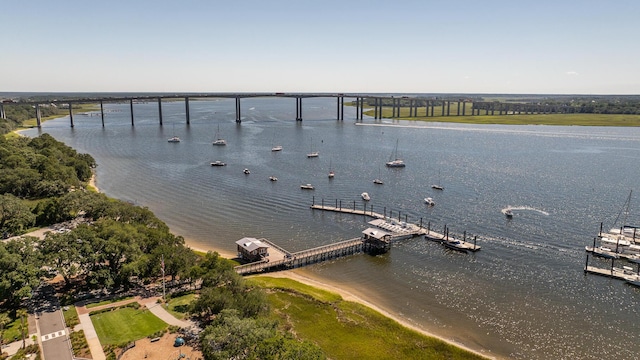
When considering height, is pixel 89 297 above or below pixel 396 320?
above

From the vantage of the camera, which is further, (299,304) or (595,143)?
(595,143)

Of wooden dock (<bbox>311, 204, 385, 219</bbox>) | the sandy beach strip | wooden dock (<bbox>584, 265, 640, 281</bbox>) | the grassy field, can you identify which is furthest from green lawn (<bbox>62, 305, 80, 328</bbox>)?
wooden dock (<bbox>584, 265, 640, 281</bbox>)

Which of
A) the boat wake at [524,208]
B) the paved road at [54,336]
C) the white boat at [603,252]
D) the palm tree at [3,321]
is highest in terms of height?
the palm tree at [3,321]

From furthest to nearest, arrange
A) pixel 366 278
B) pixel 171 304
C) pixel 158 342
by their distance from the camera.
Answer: pixel 366 278 → pixel 171 304 → pixel 158 342

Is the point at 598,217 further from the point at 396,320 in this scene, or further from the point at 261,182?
the point at 261,182

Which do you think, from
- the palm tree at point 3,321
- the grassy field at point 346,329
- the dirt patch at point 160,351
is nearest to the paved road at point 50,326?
the palm tree at point 3,321

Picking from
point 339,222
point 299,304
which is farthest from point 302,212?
point 299,304

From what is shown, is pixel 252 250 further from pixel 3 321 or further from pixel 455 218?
pixel 455 218

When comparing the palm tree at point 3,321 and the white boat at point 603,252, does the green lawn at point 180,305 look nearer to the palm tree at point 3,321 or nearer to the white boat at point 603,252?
the palm tree at point 3,321
